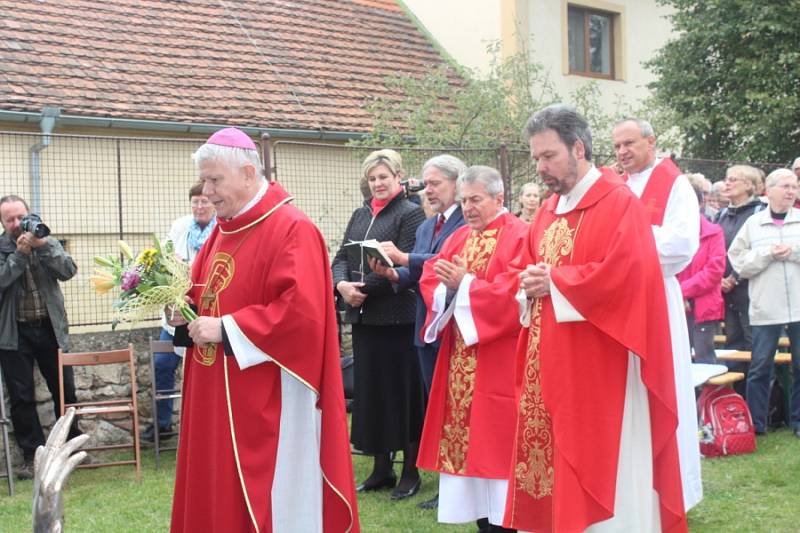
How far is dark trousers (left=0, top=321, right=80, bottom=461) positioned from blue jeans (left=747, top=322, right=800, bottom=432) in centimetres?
555

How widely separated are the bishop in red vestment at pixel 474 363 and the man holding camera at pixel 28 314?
3356mm

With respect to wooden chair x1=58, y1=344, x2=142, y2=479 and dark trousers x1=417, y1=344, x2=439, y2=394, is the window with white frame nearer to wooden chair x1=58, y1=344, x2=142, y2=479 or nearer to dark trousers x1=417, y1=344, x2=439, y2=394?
wooden chair x1=58, y1=344, x2=142, y2=479

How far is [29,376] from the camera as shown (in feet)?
26.8

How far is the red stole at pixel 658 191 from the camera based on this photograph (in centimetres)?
588

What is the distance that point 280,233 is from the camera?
4.59 metres

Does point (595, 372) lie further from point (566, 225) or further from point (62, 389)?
point (62, 389)

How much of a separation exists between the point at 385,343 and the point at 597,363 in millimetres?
2690

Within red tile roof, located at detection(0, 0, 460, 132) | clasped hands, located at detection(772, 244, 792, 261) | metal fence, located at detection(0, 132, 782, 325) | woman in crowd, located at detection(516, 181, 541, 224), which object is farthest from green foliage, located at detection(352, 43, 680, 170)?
clasped hands, located at detection(772, 244, 792, 261)

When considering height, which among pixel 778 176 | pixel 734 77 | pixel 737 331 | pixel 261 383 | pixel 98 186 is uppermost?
pixel 734 77

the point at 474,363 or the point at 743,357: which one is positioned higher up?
the point at 474,363

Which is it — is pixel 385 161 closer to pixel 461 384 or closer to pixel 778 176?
pixel 461 384

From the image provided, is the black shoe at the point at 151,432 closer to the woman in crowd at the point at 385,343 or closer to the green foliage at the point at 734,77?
the woman in crowd at the point at 385,343

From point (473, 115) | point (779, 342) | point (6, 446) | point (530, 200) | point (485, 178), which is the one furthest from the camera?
point (473, 115)

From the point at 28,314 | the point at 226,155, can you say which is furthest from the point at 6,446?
the point at 226,155
